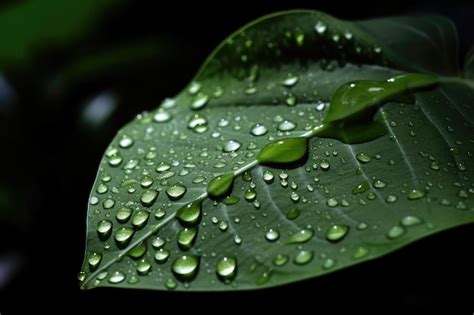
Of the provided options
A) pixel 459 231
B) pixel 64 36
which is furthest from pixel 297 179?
pixel 64 36

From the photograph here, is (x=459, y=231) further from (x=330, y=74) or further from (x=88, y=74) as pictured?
(x=88, y=74)

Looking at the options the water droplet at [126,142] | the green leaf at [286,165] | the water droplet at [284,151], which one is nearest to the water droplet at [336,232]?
the green leaf at [286,165]

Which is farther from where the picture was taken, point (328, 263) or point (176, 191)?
point (176, 191)

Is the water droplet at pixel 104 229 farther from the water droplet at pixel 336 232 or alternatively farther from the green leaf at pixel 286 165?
the water droplet at pixel 336 232

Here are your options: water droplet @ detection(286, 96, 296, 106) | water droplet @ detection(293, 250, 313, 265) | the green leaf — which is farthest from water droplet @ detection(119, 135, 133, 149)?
water droplet @ detection(293, 250, 313, 265)

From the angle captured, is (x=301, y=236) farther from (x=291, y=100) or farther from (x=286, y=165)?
(x=291, y=100)

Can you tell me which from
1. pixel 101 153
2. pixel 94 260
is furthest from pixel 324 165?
pixel 101 153

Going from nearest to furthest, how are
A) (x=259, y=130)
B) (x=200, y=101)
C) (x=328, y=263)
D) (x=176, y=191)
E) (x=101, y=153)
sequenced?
(x=328, y=263), (x=176, y=191), (x=259, y=130), (x=200, y=101), (x=101, y=153)
